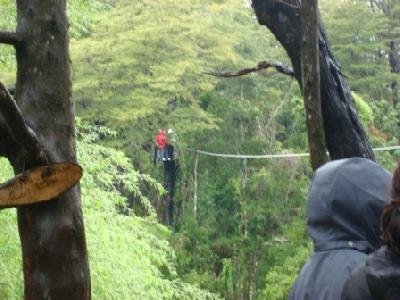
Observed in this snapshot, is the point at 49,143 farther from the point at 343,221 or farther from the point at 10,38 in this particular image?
the point at 343,221

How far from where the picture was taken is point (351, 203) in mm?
1247

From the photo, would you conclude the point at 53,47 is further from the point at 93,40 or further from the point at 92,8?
the point at 93,40

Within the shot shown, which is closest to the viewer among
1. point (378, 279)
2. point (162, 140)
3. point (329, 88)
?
point (378, 279)

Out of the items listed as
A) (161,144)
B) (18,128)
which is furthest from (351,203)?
(161,144)

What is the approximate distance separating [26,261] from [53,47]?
681 millimetres

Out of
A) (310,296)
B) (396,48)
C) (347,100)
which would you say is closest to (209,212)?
(396,48)

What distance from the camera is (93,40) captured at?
35.9 feet

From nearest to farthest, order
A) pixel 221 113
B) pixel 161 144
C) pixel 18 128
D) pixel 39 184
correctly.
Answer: pixel 18 128, pixel 39 184, pixel 161 144, pixel 221 113

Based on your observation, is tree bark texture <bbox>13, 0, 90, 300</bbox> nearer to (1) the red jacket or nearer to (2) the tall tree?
(2) the tall tree

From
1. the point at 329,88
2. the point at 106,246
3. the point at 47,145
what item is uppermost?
the point at 329,88

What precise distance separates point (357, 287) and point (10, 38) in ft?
4.47

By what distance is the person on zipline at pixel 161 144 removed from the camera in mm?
10672

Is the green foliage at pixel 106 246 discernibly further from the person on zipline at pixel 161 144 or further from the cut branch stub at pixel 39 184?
the person on zipline at pixel 161 144

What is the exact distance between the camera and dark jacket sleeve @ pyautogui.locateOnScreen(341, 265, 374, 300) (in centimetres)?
108
